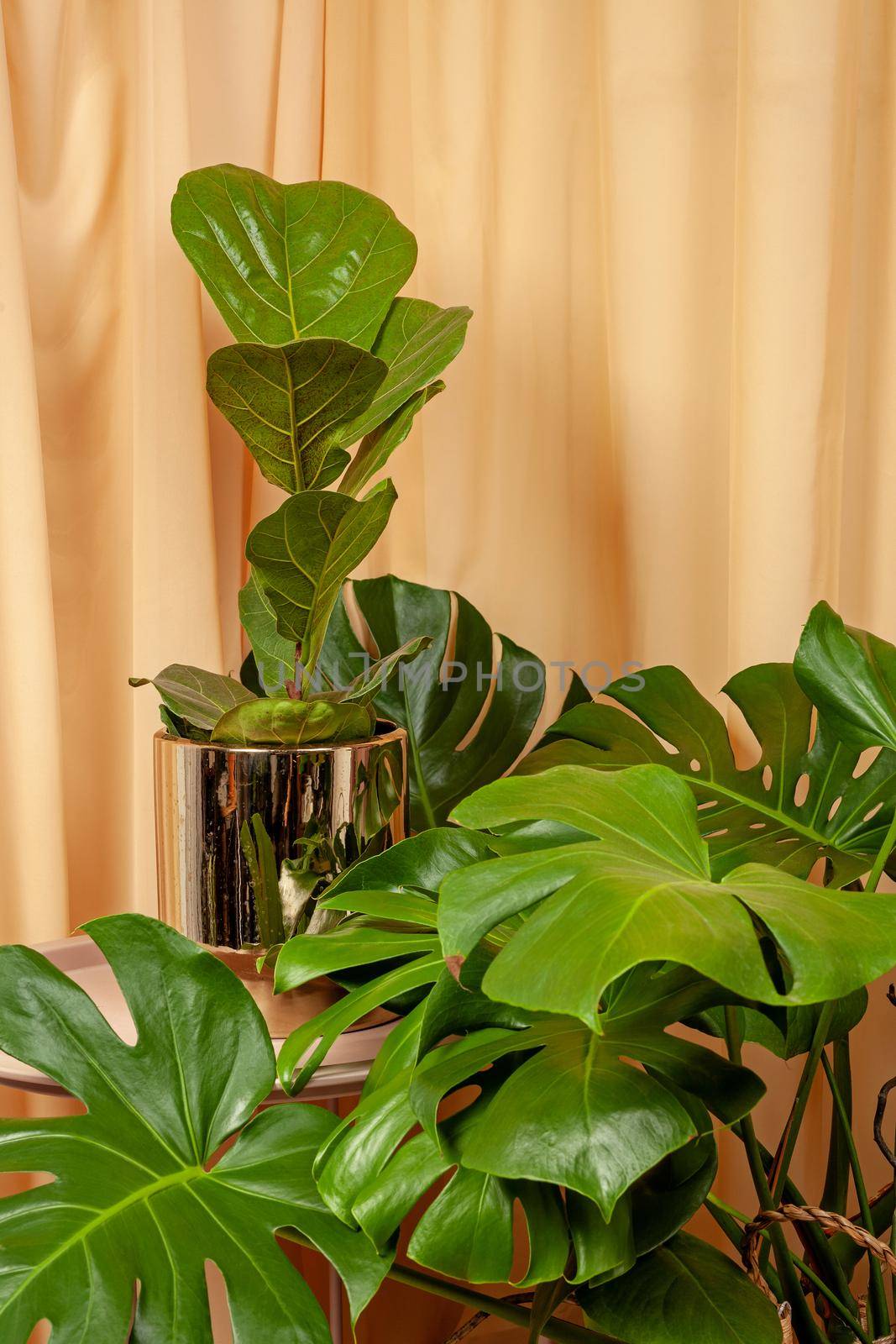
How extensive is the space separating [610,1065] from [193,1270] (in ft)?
0.87

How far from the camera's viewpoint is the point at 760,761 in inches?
37.8

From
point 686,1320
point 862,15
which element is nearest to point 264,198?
point 862,15

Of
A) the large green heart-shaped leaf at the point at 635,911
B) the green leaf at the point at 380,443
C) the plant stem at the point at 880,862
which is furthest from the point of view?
the green leaf at the point at 380,443

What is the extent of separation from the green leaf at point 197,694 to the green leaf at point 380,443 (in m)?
0.19

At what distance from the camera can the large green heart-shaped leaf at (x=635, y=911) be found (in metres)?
0.43

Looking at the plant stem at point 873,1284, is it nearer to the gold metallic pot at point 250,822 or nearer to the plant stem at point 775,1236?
the plant stem at point 775,1236

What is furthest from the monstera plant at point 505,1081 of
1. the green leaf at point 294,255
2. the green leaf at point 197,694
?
the green leaf at point 294,255

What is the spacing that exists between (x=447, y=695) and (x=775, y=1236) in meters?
0.58

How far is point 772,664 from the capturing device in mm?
923

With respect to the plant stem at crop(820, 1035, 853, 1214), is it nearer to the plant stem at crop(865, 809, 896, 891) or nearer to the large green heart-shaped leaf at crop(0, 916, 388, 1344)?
the plant stem at crop(865, 809, 896, 891)

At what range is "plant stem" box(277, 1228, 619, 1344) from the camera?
2.17ft

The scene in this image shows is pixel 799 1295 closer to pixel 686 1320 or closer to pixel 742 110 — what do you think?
pixel 686 1320

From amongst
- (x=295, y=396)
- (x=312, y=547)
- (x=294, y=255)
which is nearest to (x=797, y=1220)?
(x=312, y=547)

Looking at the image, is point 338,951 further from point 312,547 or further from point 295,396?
point 295,396
